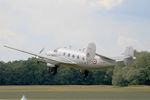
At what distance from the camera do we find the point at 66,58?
80312mm

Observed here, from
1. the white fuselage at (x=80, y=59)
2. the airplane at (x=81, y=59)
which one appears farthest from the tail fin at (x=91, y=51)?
the white fuselage at (x=80, y=59)

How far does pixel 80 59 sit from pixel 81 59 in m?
0.12

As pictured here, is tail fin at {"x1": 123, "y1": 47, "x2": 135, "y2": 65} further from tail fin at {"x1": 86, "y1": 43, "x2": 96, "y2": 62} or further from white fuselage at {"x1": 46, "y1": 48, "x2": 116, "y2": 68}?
tail fin at {"x1": 86, "y1": 43, "x2": 96, "y2": 62}

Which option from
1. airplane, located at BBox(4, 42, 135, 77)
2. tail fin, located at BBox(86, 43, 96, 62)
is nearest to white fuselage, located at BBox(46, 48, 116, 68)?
airplane, located at BBox(4, 42, 135, 77)

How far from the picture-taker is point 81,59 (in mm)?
81438

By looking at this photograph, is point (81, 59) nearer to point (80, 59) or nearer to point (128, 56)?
point (80, 59)

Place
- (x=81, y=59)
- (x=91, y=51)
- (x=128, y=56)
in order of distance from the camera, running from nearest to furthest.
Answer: (x=91, y=51), (x=81, y=59), (x=128, y=56)

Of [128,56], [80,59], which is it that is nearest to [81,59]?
[80,59]

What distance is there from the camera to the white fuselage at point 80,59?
79.9 metres

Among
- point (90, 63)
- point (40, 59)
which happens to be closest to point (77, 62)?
point (90, 63)

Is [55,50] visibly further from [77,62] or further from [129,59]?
[129,59]

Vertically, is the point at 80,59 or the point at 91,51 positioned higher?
the point at 91,51

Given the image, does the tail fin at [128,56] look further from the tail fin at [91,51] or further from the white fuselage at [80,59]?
the tail fin at [91,51]

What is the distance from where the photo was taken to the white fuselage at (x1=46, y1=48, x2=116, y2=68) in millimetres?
79875
